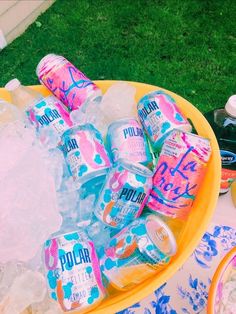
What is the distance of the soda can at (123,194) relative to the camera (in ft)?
2.42

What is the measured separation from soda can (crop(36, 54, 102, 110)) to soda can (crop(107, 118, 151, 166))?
124 millimetres

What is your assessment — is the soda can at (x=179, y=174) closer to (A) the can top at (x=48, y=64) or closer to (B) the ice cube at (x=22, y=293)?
(B) the ice cube at (x=22, y=293)

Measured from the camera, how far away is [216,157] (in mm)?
822

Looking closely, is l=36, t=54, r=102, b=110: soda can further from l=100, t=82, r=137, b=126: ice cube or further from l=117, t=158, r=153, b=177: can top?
l=117, t=158, r=153, b=177: can top

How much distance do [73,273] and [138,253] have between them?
120 mm

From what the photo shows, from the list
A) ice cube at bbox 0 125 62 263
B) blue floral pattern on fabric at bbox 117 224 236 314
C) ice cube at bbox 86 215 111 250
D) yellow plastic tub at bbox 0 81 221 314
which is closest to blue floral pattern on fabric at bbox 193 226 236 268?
blue floral pattern on fabric at bbox 117 224 236 314

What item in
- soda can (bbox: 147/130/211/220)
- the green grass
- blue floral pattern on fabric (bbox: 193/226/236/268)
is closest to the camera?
soda can (bbox: 147/130/211/220)

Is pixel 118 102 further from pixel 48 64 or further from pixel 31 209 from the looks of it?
pixel 31 209

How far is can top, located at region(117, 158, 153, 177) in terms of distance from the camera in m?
0.75

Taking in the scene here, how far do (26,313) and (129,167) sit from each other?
318mm

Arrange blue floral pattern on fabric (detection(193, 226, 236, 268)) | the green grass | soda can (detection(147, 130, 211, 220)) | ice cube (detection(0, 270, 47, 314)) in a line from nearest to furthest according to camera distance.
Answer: ice cube (detection(0, 270, 47, 314)), soda can (detection(147, 130, 211, 220)), blue floral pattern on fabric (detection(193, 226, 236, 268)), the green grass

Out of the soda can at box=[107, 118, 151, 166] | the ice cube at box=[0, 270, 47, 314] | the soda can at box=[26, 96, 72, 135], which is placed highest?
the soda can at box=[26, 96, 72, 135]

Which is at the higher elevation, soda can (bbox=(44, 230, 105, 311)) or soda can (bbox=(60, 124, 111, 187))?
A: soda can (bbox=(60, 124, 111, 187))

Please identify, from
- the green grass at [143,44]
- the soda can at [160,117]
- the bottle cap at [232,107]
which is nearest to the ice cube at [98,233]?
the soda can at [160,117]
